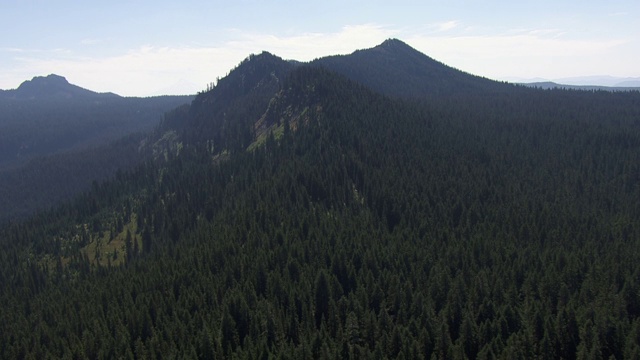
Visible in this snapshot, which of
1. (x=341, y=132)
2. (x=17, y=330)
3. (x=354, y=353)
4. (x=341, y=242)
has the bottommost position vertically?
(x=17, y=330)

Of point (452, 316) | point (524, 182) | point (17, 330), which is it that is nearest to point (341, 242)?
point (452, 316)

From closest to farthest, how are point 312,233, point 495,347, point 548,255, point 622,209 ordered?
point 495,347, point 548,255, point 312,233, point 622,209

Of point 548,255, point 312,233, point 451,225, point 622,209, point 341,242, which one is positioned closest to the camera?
point 548,255

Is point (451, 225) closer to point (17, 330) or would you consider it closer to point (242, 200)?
point (242, 200)

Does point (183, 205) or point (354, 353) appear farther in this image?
point (183, 205)

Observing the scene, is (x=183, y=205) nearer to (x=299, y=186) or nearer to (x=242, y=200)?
(x=242, y=200)

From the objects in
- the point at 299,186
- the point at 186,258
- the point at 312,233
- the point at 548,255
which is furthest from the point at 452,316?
the point at 299,186

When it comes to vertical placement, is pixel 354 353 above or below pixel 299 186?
below
